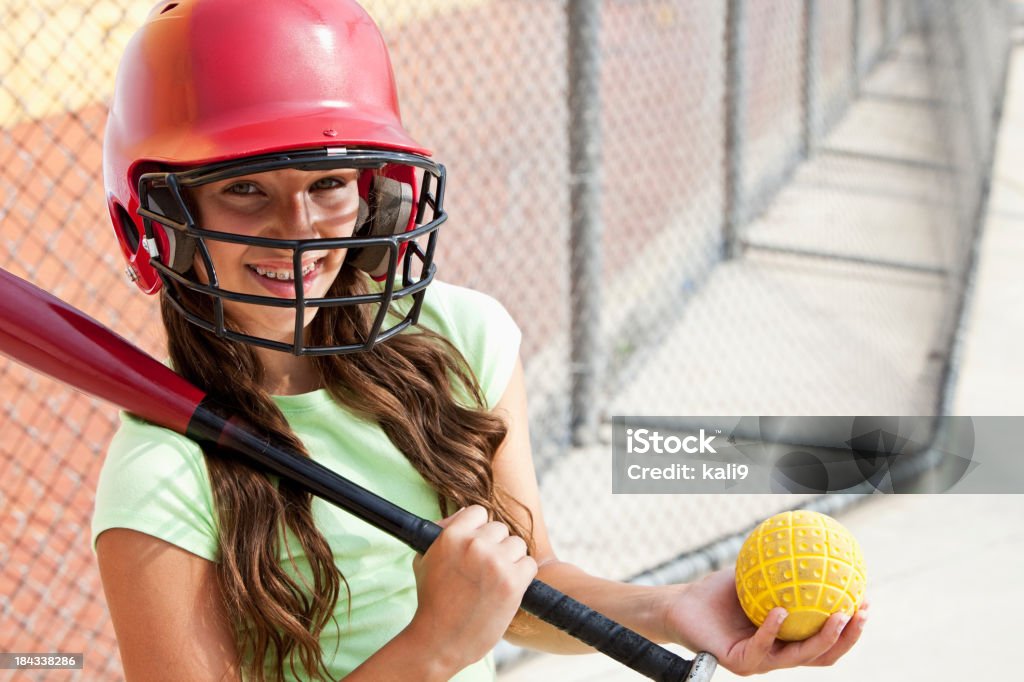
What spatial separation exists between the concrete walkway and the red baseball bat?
1500 mm

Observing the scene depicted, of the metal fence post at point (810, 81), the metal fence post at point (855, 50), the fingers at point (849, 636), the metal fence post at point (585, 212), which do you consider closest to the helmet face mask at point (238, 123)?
the fingers at point (849, 636)

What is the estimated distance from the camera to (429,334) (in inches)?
69.2

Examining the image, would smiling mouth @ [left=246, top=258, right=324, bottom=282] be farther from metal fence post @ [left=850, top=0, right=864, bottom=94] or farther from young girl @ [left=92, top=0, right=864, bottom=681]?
metal fence post @ [left=850, top=0, right=864, bottom=94]

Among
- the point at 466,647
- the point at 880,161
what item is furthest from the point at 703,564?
the point at 880,161

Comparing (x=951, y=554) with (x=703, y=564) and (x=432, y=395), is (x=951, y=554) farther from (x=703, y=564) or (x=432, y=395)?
(x=432, y=395)

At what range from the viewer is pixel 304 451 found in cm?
158

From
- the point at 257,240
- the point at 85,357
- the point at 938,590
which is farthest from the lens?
the point at 938,590

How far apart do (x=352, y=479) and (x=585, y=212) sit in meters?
2.42

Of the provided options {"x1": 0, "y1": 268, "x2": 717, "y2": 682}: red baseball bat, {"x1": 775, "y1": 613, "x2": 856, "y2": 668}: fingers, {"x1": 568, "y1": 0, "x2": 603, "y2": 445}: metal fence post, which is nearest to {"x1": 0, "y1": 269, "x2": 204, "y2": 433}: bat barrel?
{"x1": 0, "y1": 268, "x2": 717, "y2": 682}: red baseball bat

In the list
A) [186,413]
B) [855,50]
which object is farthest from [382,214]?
[855,50]

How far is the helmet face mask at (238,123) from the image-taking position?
1.39m

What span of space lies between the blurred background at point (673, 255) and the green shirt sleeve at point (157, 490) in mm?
422

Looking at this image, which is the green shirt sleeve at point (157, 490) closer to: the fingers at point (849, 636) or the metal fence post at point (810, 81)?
the fingers at point (849, 636)

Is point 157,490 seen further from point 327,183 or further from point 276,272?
point 327,183
